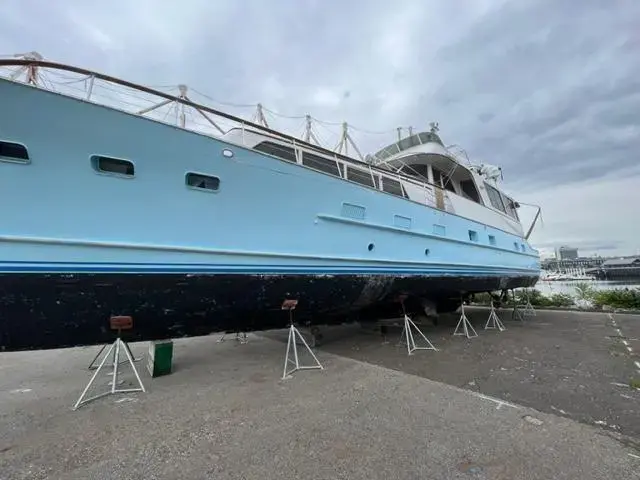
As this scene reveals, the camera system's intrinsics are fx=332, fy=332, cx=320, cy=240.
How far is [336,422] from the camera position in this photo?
306 centimetres

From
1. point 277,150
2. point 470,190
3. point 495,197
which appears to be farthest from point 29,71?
point 495,197

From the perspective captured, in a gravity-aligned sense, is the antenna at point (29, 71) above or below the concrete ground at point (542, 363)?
above

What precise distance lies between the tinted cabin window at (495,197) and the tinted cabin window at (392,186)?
4565mm

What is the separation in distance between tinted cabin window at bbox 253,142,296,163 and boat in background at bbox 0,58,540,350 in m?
0.02

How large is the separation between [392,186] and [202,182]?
3.89m

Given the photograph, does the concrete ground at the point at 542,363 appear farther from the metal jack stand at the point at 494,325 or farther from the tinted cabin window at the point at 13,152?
the tinted cabin window at the point at 13,152

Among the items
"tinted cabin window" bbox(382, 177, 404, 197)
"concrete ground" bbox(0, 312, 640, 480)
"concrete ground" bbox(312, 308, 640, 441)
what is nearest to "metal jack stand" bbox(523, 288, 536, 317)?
"concrete ground" bbox(312, 308, 640, 441)

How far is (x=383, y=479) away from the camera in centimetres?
218

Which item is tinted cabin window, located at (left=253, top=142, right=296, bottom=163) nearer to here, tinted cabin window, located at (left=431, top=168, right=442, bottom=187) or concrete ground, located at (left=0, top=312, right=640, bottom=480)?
concrete ground, located at (left=0, top=312, right=640, bottom=480)

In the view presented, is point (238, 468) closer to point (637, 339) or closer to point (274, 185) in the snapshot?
point (274, 185)

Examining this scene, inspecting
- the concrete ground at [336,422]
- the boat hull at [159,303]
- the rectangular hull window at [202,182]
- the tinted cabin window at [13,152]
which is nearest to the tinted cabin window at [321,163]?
the rectangular hull window at [202,182]

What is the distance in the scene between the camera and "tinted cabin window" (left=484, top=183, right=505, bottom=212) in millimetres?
10047

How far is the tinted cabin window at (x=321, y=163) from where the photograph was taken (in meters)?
5.36

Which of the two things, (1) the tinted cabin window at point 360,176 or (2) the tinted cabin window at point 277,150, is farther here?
(1) the tinted cabin window at point 360,176
